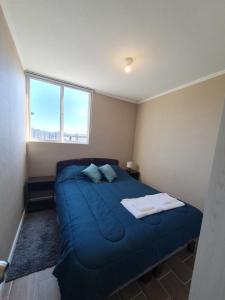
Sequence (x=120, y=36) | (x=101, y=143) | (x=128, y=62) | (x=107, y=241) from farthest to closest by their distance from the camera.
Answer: (x=101, y=143), (x=128, y=62), (x=120, y=36), (x=107, y=241)

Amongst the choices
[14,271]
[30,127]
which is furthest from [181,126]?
[14,271]

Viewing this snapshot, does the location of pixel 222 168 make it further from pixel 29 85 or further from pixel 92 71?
pixel 29 85

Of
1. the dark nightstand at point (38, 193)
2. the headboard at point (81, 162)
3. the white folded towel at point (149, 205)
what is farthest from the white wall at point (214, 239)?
the headboard at point (81, 162)

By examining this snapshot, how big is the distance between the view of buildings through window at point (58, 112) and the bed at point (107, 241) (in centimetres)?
156

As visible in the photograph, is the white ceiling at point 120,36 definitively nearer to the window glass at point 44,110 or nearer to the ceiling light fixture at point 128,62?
the ceiling light fixture at point 128,62

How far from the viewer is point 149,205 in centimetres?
175

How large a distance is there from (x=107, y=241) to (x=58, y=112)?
2.68 m

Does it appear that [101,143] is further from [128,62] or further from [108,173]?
[128,62]

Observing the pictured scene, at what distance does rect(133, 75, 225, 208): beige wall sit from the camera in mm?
2199

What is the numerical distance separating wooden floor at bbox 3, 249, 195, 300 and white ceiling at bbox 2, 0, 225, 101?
8.29ft

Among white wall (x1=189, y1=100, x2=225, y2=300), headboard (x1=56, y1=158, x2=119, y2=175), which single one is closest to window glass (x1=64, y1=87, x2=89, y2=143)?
headboard (x1=56, y1=158, x2=119, y2=175)

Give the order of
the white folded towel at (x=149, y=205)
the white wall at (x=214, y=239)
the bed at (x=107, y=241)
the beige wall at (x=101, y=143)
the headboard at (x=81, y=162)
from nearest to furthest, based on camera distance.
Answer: the white wall at (x=214, y=239), the bed at (x=107, y=241), the white folded towel at (x=149, y=205), the beige wall at (x=101, y=143), the headboard at (x=81, y=162)

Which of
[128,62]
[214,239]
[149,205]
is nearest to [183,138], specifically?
[149,205]

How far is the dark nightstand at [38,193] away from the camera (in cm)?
246
